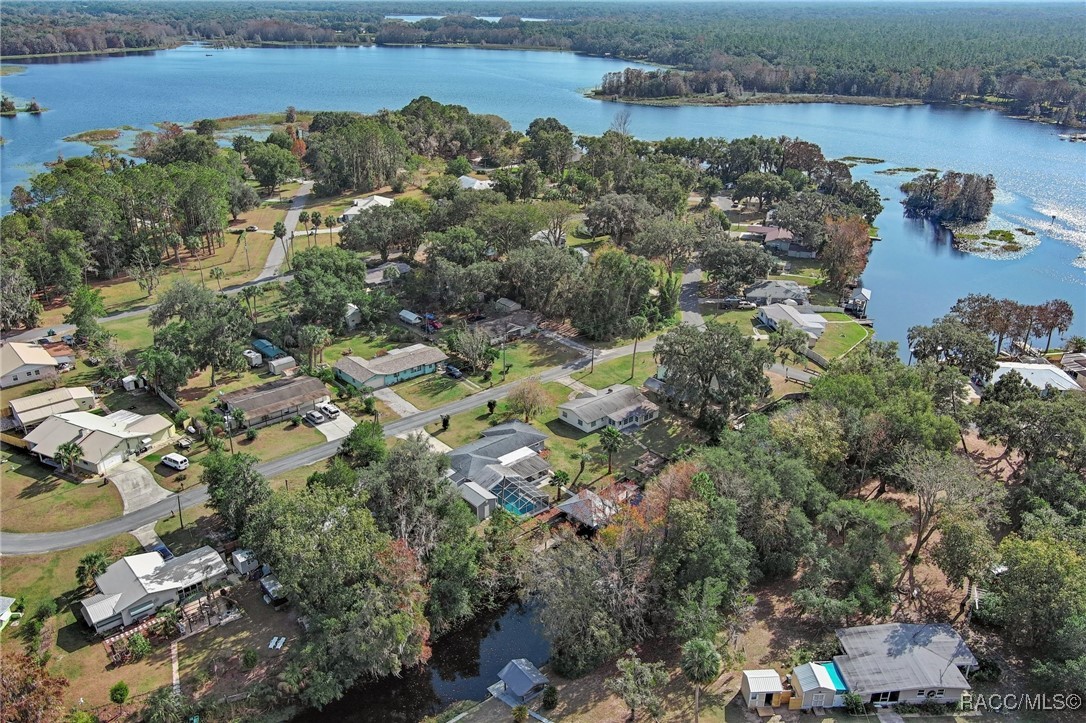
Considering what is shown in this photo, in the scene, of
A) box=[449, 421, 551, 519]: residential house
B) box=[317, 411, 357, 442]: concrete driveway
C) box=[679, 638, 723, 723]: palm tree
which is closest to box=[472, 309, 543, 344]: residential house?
box=[317, 411, 357, 442]: concrete driveway

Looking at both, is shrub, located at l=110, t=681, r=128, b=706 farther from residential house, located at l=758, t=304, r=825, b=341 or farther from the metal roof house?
residential house, located at l=758, t=304, r=825, b=341

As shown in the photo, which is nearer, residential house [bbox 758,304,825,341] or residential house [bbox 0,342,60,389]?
residential house [bbox 0,342,60,389]

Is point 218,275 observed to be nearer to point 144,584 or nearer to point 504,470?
point 504,470

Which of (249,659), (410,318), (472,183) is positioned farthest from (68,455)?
(472,183)

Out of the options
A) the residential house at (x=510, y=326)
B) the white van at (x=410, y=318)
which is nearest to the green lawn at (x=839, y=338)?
the residential house at (x=510, y=326)

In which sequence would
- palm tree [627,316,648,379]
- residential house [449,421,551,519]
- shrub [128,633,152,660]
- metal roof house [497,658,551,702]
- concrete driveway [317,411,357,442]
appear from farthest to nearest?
1. palm tree [627,316,648,379]
2. concrete driveway [317,411,357,442]
3. residential house [449,421,551,519]
4. shrub [128,633,152,660]
5. metal roof house [497,658,551,702]

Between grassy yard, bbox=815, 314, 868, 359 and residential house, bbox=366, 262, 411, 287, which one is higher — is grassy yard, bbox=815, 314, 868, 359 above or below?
below

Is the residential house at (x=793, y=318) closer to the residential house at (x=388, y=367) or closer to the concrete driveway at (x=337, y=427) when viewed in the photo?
the residential house at (x=388, y=367)

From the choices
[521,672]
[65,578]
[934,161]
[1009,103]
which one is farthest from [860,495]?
[1009,103]
